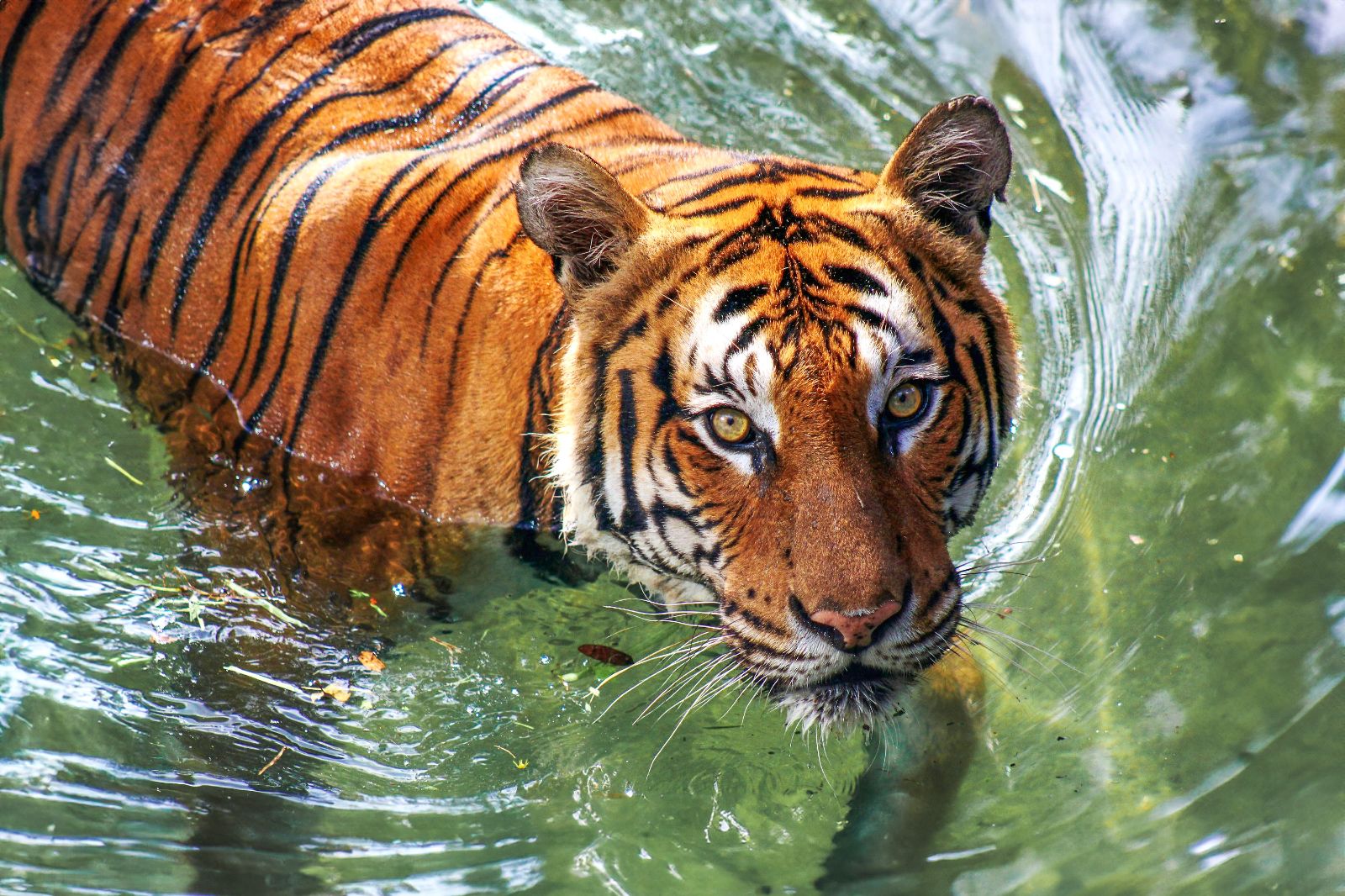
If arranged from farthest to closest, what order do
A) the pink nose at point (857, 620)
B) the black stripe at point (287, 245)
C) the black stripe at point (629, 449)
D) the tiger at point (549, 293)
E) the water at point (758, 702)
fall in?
the black stripe at point (287, 245) → the water at point (758, 702) → the black stripe at point (629, 449) → the tiger at point (549, 293) → the pink nose at point (857, 620)

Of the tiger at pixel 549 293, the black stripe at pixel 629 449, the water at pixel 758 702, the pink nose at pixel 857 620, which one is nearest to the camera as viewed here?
the pink nose at pixel 857 620

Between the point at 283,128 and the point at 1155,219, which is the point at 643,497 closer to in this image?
the point at 283,128

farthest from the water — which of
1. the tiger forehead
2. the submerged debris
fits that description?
Answer: the tiger forehead

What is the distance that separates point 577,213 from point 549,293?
293mm

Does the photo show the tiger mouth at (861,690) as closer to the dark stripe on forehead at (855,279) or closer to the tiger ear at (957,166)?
the dark stripe on forehead at (855,279)

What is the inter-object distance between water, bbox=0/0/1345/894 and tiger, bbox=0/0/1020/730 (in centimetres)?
25

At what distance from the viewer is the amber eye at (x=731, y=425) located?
191 cm

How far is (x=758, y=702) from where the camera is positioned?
8.04 feet

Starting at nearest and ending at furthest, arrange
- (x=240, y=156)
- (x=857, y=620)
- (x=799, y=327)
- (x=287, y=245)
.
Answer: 1. (x=857, y=620)
2. (x=799, y=327)
3. (x=287, y=245)
4. (x=240, y=156)

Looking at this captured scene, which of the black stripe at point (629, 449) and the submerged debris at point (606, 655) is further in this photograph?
the submerged debris at point (606, 655)

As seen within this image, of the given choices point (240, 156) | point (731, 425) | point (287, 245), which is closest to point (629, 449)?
point (731, 425)

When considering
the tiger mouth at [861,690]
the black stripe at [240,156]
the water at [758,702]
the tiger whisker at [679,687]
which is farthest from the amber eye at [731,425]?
the black stripe at [240,156]

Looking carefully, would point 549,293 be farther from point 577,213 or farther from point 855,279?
point 855,279

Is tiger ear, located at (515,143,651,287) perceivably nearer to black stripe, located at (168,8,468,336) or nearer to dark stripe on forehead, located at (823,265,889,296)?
dark stripe on forehead, located at (823,265,889,296)
